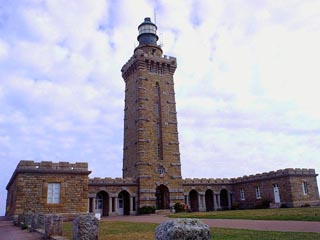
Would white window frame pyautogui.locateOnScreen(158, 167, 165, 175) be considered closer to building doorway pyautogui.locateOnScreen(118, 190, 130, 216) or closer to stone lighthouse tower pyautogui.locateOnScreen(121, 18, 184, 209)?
stone lighthouse tower pyautogui.locateOnScreen(121, 18, 184, 209)

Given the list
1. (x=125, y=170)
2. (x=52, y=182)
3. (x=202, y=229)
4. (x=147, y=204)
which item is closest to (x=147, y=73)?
(x=125, y=170)

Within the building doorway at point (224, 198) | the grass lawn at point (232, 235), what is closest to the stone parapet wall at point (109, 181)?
the building doorway at point (224, 198)

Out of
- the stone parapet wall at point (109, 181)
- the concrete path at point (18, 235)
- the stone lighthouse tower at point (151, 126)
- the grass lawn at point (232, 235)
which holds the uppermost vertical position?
the stone lighthouse tower at point (151, 126)

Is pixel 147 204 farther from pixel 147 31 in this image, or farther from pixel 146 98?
pixel 147 31

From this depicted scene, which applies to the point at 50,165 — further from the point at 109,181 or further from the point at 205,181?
the point at 205,181

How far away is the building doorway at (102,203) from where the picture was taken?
1177 inches

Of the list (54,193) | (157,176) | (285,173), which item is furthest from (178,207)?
(54,193)

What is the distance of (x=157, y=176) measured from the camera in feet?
103

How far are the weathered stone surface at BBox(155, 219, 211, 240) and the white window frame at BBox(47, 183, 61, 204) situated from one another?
19954 millimetres

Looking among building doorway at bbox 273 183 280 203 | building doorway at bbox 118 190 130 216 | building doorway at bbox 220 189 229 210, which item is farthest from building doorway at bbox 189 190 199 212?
building doorway at bbox 273 183 280 203

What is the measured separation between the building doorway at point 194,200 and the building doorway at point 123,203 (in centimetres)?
801

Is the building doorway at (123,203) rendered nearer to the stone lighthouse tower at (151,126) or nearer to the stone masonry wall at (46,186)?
the stone lighthouse tower at (151,126)

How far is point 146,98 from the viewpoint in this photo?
33.5 m

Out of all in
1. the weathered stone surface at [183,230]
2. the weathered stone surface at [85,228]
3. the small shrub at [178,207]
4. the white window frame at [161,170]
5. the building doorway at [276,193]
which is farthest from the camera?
the white window frame at [161,170]
